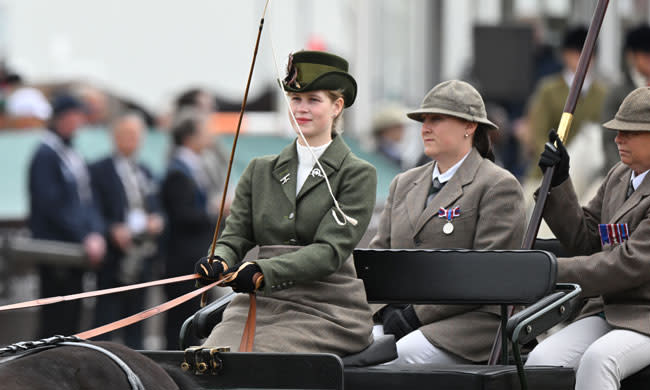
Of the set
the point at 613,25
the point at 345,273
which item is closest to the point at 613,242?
the point at 345,273

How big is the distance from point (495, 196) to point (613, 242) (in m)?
0.54

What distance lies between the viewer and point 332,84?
5.19 m

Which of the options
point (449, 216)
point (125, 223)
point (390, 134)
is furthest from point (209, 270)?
point (390, 134)

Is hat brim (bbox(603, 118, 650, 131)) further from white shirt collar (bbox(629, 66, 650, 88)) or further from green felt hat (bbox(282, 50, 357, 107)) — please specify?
white shirt collar (bbox(629, 66, 650, 88))

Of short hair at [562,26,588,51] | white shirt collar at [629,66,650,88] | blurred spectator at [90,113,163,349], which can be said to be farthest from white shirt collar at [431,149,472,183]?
blurred spectator at [90,113,163,349]

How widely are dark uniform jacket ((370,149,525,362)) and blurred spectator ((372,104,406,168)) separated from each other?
22.3 ft

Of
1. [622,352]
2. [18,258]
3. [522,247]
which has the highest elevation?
[522,247]

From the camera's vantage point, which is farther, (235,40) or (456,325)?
(235,40)

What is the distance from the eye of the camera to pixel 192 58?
47.8ft

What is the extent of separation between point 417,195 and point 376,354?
0.98 metres

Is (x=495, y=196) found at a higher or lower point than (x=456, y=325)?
higher

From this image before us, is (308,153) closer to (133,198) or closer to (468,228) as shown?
(468,228)

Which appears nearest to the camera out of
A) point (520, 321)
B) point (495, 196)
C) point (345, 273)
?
point (520, 321)

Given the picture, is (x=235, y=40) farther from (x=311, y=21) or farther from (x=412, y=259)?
(x=412, y=259)
